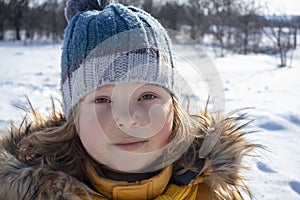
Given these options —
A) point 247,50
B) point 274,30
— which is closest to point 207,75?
point 274,30

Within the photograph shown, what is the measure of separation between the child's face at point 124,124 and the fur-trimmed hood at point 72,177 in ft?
0.43

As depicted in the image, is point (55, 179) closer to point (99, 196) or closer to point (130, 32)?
point (99, 196)

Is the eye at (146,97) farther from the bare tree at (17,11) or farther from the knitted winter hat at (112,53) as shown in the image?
the bare tree at (17,11)

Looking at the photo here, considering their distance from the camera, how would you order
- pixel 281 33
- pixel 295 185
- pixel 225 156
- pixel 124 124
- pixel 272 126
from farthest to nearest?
pixel 281 33
pixel 272 126
pixel 295 185
pixel 225 156
pixel 124 124

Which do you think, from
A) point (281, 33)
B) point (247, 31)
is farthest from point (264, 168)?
point (247, 31)

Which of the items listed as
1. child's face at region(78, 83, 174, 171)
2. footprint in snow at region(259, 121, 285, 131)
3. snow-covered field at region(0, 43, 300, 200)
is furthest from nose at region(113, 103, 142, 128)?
footprint in snow at region(259, 121, 285, 131)

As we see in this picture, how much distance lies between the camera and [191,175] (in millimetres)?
1348

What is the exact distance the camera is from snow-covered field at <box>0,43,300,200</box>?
2.21 meters

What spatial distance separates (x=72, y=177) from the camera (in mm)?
1211

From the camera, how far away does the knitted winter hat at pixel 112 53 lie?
118 centimetres

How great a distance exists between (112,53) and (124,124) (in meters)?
0.22

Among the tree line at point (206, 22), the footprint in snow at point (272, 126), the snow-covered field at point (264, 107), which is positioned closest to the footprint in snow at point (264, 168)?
the snow-covered field at point (264, 107)

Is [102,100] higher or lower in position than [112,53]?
lower

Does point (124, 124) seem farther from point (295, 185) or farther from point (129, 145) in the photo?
point (295, 185)
